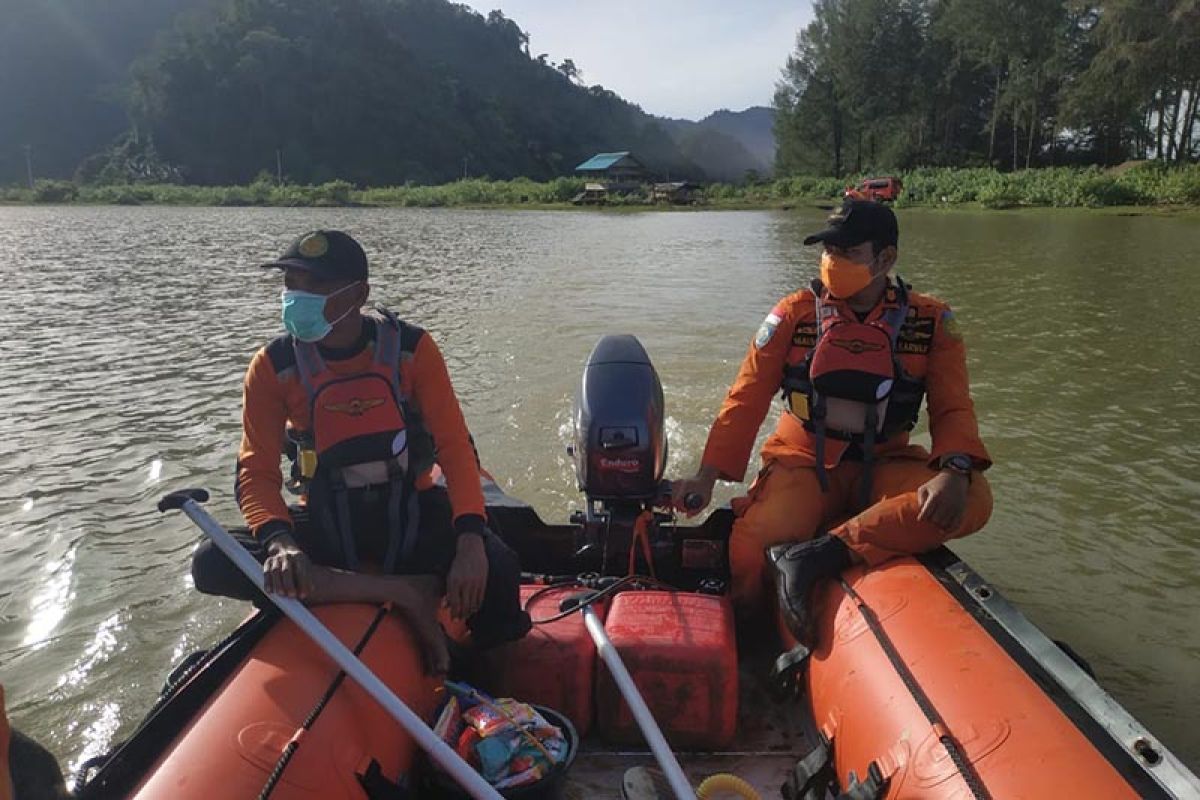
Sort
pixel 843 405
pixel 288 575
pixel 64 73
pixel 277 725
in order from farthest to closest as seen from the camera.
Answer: pixel 64 73 < pixel 843 405 < pixel 288 575 < pixel 277 725

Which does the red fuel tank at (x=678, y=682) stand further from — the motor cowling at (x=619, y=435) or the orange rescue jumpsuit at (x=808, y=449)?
the motor cowling at (x=619, y=435)

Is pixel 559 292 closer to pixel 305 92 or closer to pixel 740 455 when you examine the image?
pixel 740 455

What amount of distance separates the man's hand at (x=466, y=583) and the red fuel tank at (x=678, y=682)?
44 centimetres

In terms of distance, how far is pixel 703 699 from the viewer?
2564 millimetres

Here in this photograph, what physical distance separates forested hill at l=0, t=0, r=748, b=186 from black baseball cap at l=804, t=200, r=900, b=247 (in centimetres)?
7570

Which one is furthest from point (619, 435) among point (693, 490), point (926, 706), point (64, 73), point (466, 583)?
point (64, 73)

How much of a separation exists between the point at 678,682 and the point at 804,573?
506mm

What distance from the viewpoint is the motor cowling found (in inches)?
130

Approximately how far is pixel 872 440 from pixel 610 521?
3.24 feet

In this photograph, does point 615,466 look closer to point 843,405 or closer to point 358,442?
point 843,405

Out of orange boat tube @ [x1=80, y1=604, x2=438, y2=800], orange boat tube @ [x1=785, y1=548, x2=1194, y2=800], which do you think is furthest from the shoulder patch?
orange boat tube @ [x1=80, y1=604, x2=438, y2=800]

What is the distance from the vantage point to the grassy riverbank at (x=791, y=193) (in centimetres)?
3038

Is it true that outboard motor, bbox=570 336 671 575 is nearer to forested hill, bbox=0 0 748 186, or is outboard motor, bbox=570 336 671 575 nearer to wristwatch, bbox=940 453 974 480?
wristwatch, bbox=940 453 974 480

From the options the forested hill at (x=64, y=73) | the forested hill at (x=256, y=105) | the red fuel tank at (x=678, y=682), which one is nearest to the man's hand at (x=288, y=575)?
the red fuel tank at (x=678, y=682)
